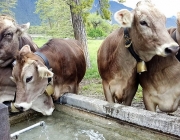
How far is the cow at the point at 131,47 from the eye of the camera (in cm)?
346

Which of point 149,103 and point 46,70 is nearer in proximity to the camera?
point 46,70

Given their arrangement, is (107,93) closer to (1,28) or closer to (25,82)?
(25,82)

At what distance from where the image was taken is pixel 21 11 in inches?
5605

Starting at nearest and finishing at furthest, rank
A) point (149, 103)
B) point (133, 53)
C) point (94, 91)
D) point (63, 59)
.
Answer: point (133, 53)
point (149, 103)
point (63, 59)
point (94, 91)

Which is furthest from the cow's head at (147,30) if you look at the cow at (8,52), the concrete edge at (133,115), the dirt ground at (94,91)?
the dirt ground at (94,91)

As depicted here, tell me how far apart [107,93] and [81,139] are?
46.5 inches

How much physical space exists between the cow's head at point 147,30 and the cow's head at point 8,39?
1740 mm

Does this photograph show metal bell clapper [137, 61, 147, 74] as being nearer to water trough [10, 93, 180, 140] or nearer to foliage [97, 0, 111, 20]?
water trough [10, 93, 180, 140]

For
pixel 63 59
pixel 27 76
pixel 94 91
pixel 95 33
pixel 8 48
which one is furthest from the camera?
pixel 95 33

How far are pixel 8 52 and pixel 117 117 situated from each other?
6.67 ft

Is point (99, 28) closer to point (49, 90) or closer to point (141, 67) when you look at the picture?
point (49, 90)

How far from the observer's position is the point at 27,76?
381 centimetres

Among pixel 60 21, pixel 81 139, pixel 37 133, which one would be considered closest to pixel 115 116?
pixel 81 139

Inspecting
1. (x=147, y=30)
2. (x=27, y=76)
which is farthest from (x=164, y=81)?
(x=27, y=76)
